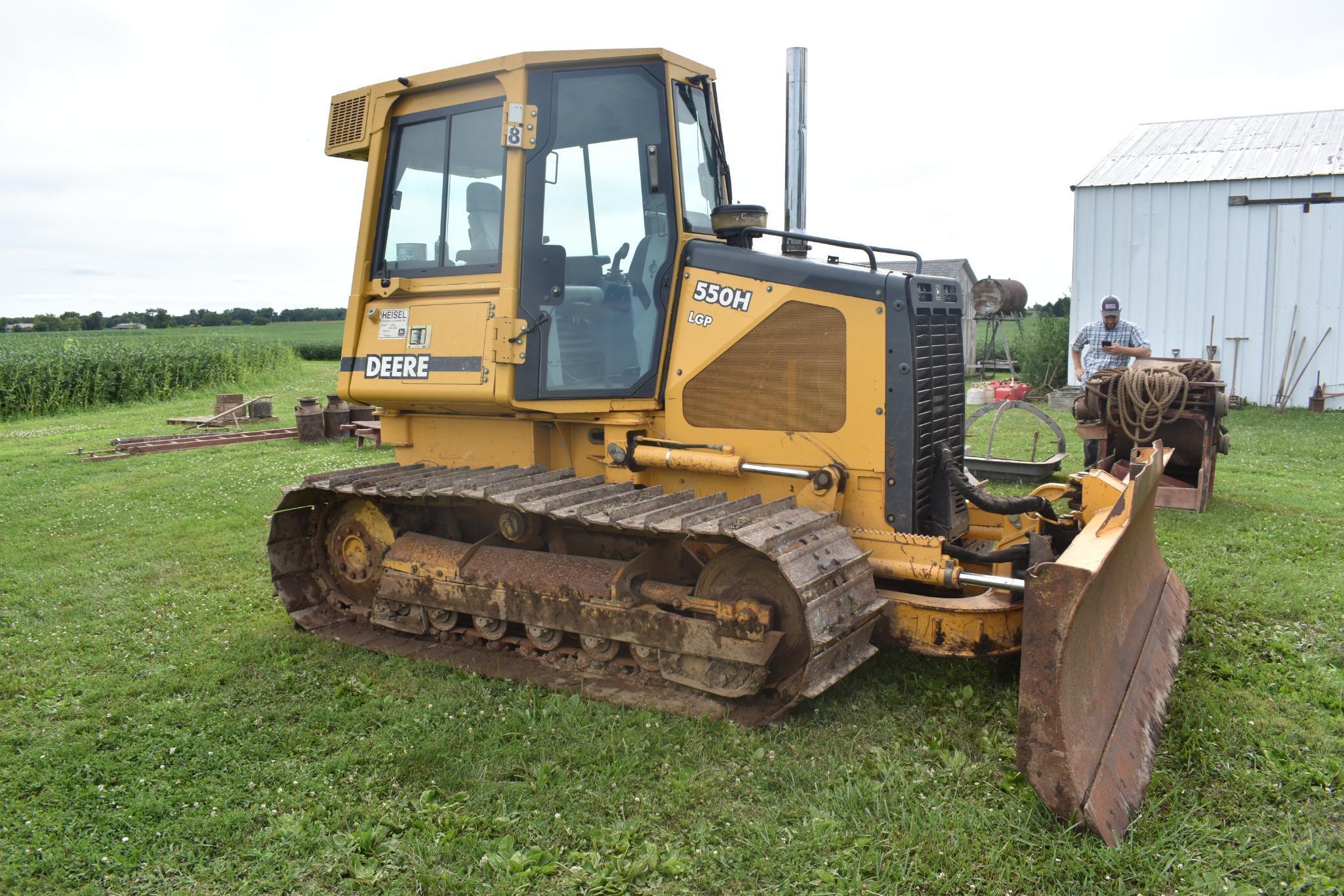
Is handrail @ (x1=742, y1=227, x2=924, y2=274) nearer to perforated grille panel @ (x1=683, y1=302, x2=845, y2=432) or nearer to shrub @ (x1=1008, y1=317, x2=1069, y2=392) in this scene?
perforated grille panel @ (x1=683, y1=302, x2=845, y2=432)

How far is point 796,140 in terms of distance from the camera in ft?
20.6

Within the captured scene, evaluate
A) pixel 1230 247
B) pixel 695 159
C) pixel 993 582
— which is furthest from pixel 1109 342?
pixel 1230 247

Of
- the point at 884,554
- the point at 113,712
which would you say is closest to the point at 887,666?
the point at 884,554

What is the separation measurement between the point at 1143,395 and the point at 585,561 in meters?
5.70

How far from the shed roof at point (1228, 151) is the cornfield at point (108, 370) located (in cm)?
2081

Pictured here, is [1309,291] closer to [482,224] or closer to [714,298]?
[714,298]

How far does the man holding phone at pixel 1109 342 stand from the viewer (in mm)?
9852

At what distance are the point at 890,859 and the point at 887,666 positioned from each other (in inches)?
68.3

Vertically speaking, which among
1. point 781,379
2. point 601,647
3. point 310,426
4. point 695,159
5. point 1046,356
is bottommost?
point 601,647

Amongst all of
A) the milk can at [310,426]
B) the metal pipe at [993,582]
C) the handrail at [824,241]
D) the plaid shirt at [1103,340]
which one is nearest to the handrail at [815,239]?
the handrail at [824,241]

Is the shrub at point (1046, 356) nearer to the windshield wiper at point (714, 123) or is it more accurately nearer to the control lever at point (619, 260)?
the windshield wiper at point (714, 123)

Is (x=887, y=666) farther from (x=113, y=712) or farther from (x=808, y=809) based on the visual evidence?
(x=113, y=712)

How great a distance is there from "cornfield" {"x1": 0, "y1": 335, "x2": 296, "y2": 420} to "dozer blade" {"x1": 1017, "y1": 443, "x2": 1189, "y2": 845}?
22636 millimetres

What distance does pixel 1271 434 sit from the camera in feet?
44.1
